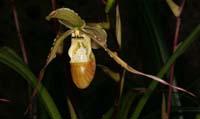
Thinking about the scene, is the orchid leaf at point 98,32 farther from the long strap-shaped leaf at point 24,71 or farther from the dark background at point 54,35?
the dark background at point 54,35

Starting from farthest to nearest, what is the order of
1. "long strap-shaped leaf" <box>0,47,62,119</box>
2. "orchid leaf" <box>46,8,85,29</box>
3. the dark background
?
1. the dark background
2. "long strap-shaped leaf" <box>0,47,62,119</box>
3. "orchid leaf" <box>46,8,85,29</box>

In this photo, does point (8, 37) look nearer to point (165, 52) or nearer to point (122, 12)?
point (122, 12)

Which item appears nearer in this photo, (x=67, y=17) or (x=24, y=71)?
(x=67, y=17)

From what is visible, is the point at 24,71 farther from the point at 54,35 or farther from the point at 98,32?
the point at 54,35

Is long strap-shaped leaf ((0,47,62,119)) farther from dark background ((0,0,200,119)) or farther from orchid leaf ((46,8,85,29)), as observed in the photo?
dark background ((0,0,200,119))

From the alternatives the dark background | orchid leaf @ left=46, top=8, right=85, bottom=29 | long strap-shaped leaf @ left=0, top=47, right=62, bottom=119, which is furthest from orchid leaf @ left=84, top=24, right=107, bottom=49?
the dark background

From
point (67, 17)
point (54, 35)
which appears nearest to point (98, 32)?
point (67, 17)

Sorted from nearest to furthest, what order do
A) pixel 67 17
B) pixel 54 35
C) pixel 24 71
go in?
pixel 67 17 → pixel 24 71 → pixel 54 35

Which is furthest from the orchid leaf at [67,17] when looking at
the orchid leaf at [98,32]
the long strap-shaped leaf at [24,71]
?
the long strap-shaped leaf at [24,71]

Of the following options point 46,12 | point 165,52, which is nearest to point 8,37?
point 46,12
